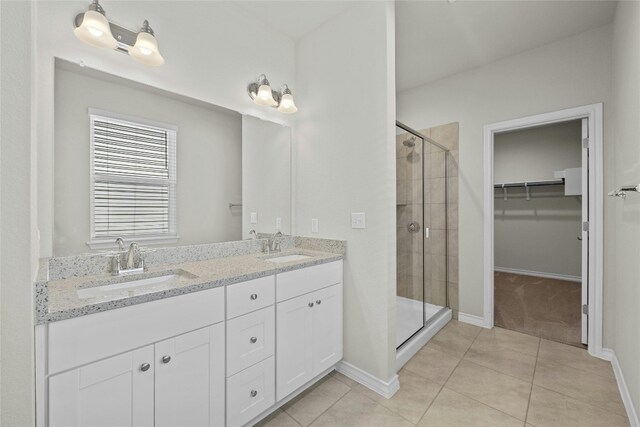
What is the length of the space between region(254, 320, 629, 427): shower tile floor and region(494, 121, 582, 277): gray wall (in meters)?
2.88

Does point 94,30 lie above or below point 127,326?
above

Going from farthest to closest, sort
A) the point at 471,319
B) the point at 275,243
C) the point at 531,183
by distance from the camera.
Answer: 1. the point at 531,183
2. the point at 471,319
3. the point at 275,243

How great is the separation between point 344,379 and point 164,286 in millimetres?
1465

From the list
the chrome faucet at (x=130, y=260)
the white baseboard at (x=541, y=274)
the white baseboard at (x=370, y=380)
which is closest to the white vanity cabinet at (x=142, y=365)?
the chrome faucet at (x=130, y=260)

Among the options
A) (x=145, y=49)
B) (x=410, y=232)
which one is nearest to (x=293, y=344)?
(x=410, y=232)

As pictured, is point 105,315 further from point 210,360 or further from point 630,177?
point 630,177

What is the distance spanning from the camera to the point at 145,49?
1560mm

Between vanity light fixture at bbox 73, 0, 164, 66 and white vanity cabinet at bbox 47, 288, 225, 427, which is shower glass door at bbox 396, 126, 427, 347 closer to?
white vanity cabinet at bbox 47, 288, 225, 427

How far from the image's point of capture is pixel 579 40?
2.43m

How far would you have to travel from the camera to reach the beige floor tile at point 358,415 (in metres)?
1.60

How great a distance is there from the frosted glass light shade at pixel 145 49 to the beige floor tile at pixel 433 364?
8.91 ft

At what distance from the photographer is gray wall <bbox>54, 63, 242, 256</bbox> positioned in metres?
1.39

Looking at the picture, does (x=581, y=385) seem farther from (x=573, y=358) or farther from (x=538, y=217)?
(x=538, y=217)

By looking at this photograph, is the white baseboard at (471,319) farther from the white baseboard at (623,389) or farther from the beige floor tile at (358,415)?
the beige floor tile at (358,415)
